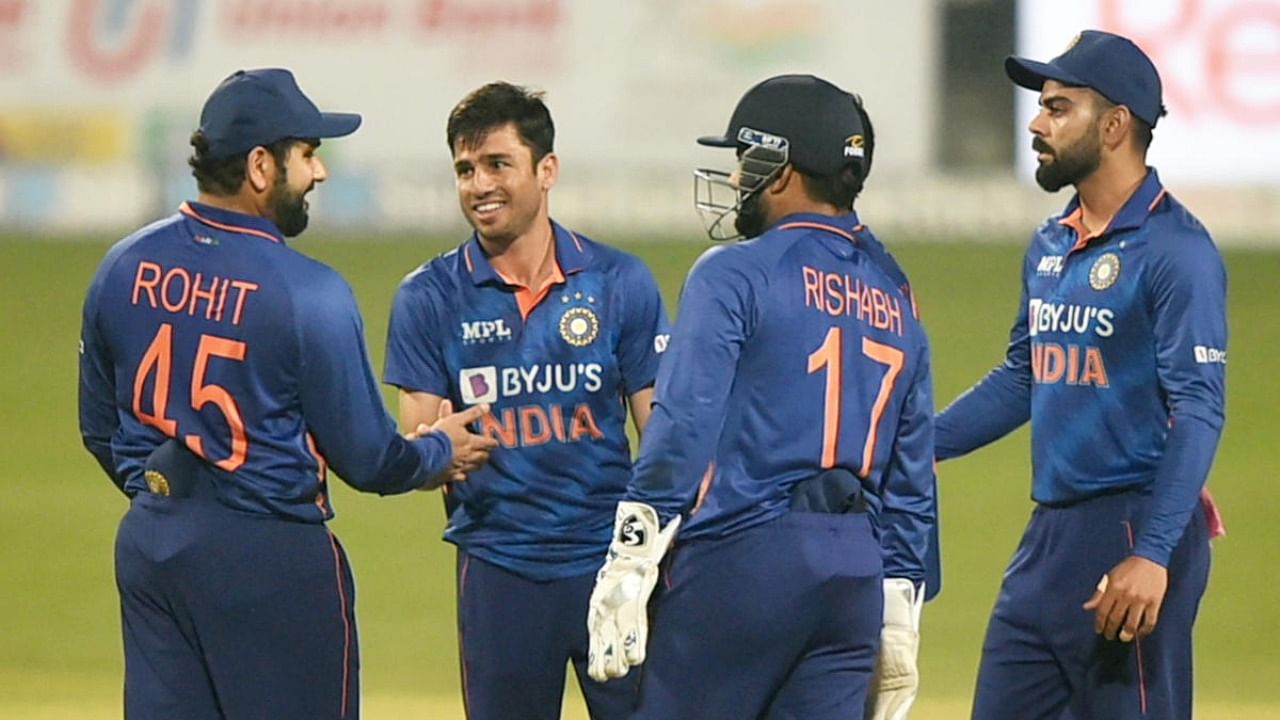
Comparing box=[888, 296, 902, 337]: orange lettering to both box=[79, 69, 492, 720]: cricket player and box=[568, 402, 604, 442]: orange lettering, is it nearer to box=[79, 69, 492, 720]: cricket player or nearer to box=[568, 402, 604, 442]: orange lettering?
box=[568, 402, 604, 442]: orange lettering

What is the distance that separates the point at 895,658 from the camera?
4.34 meters

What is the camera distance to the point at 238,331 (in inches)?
170

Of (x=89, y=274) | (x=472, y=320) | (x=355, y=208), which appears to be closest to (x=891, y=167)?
(x=355, y=208)

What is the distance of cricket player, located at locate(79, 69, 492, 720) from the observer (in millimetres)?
4336

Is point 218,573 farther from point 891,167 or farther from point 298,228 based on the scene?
point 891,167

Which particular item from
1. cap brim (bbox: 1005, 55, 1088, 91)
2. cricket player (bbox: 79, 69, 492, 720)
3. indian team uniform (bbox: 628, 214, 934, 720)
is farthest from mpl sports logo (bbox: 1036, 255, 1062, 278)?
cricket player (bbox: 79, 69, 492, 720)

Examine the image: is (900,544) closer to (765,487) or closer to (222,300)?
(765,487)

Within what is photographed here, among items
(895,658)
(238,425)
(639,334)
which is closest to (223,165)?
(238,425)

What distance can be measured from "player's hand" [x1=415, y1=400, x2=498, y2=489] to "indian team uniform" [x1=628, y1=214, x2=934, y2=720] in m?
0.75

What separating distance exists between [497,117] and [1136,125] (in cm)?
144

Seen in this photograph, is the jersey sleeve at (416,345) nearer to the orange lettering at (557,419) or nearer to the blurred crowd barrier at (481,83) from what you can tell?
the orange lettering at (557,419)

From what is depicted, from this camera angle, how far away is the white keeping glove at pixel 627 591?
3.99 meters

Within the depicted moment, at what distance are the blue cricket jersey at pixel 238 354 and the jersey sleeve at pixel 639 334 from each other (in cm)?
69

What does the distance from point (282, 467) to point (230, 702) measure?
49 cm
